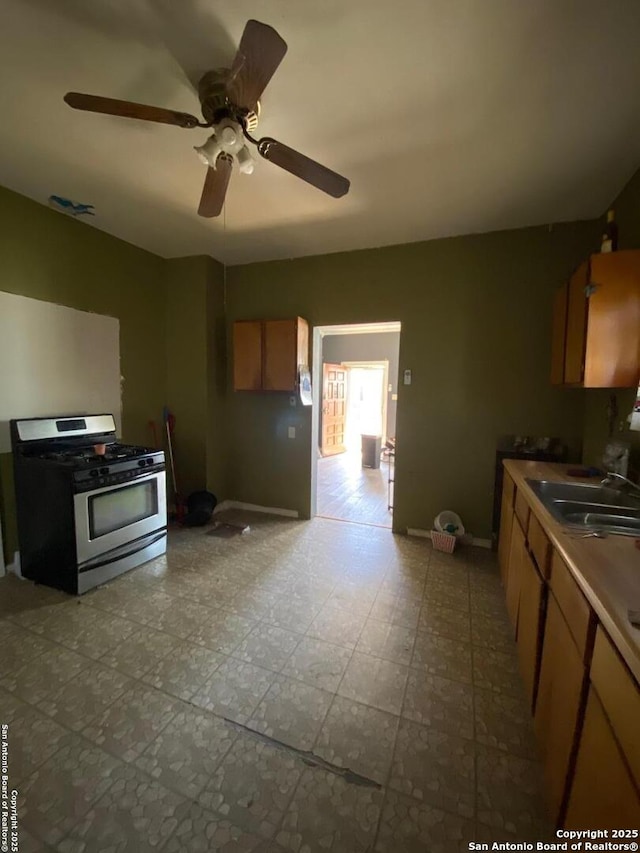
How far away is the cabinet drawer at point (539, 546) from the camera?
4.42 ft

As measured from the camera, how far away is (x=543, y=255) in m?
2.77

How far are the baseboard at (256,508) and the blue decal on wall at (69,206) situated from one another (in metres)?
2.97

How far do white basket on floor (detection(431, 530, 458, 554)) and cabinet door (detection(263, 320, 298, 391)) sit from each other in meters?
1.90

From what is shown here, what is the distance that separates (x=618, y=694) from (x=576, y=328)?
1953 mm

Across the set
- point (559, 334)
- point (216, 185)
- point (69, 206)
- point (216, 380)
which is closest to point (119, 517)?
point (216, 380)

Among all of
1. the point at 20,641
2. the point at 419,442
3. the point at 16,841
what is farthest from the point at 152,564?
the point at 419,442

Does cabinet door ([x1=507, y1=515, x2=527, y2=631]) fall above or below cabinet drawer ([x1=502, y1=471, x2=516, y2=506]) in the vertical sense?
below

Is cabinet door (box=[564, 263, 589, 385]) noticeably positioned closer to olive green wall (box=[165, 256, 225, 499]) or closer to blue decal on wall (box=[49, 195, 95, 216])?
olive green wall (box=[165, 256, 225, 499])

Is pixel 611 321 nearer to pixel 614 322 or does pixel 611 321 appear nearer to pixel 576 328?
→ pixel 614 322

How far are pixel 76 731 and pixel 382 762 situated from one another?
1236 millimetres

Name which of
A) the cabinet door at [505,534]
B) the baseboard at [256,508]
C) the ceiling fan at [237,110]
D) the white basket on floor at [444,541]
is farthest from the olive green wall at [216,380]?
the cabinet door at [505,534]

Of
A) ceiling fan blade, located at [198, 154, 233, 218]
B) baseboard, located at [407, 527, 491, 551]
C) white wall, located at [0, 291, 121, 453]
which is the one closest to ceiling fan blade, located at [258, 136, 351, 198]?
ceiling fan blade, located at [198, 154, 233, 218]

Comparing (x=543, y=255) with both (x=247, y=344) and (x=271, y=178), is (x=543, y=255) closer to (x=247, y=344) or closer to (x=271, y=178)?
(x=271, y=178)

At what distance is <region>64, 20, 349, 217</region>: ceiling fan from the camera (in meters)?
1.18
